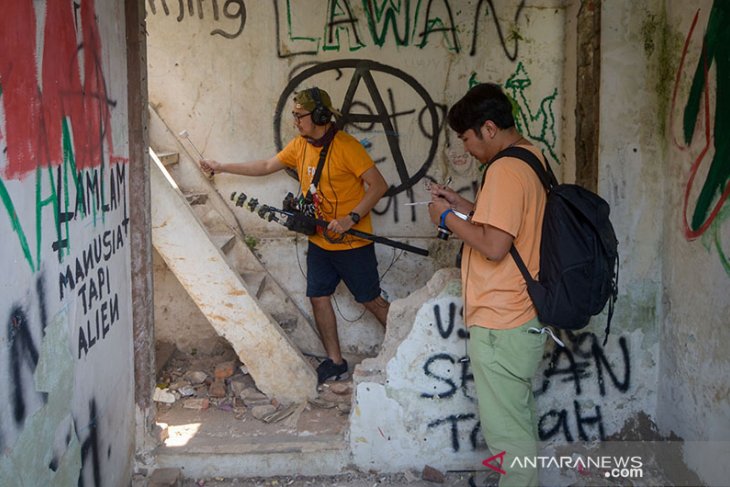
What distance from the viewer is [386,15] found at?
600 centimetres

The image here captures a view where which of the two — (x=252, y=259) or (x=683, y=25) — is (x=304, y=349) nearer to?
(x=252, y=259)

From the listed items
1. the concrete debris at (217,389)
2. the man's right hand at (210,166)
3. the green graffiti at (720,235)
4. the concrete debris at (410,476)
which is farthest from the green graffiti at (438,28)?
the concrete debris at (410,476)

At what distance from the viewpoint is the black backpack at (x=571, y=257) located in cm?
329

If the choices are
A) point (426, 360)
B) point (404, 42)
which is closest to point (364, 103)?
point (404, 42)

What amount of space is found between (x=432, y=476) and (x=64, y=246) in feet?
8.04

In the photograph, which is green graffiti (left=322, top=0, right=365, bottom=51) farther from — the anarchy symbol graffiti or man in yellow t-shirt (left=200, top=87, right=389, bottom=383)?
man in yellow t-shirt (left=200, top=87, right=389, bottom=383)

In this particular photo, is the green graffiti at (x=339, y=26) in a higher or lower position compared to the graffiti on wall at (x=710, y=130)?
higher

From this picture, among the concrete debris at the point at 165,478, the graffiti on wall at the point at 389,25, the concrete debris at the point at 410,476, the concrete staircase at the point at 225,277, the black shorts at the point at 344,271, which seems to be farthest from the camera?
the graffiti on wall at the point at 389,25

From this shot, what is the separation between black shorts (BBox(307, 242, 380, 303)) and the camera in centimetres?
A: 561

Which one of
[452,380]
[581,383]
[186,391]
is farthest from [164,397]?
[581,383]

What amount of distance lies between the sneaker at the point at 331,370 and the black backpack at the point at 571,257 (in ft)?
8.62

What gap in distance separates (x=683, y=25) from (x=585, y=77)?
0.82 meters

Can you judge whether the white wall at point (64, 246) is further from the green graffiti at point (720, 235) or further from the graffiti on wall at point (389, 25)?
the green graffiti at point (720, 235)

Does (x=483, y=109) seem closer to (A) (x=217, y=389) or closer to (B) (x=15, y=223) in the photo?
(B) (x=15, y=223)
